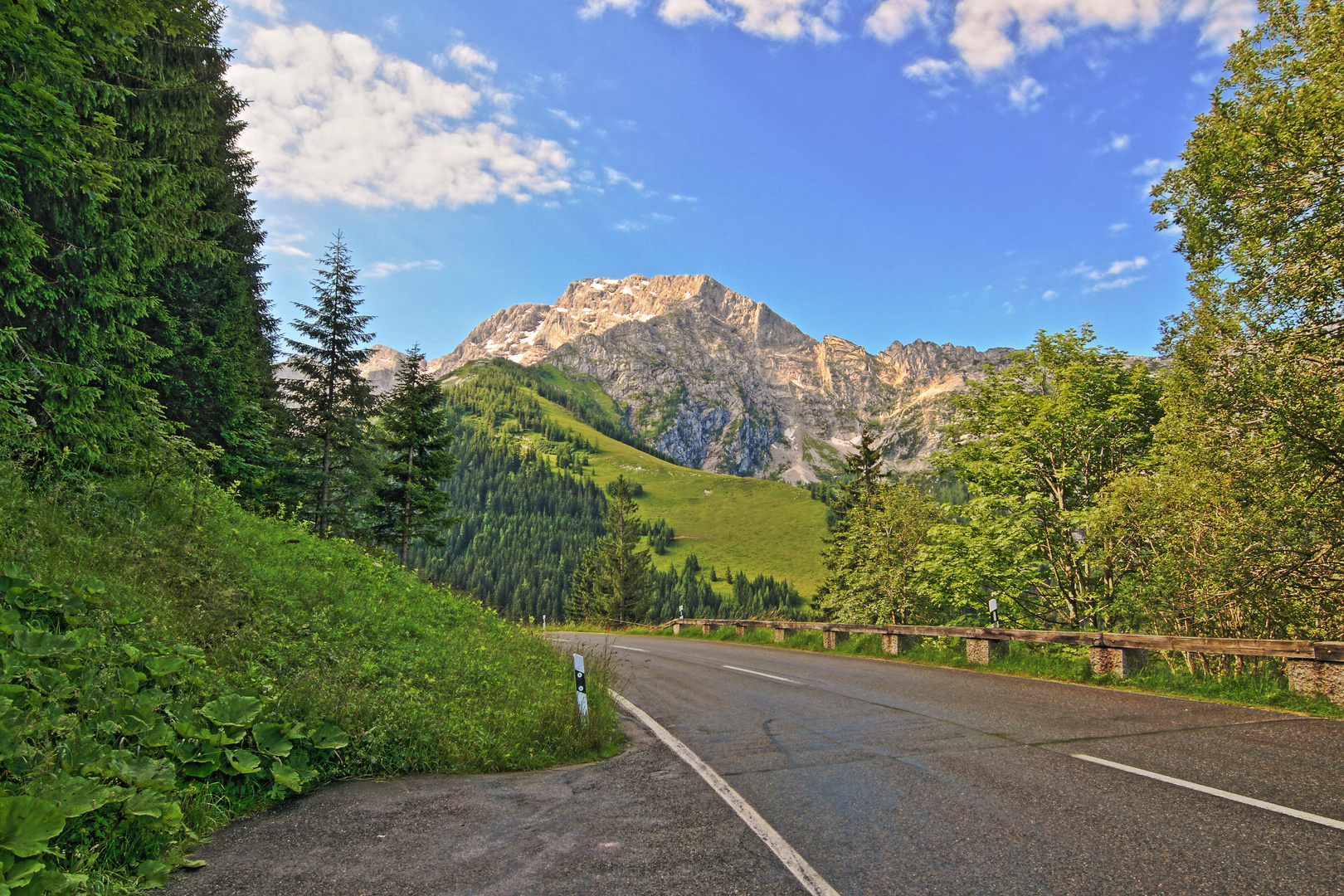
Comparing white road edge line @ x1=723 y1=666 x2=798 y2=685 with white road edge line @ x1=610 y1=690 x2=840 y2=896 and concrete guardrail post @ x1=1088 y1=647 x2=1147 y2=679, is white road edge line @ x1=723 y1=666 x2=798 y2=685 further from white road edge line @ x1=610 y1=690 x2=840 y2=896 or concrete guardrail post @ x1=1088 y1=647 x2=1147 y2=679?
concrete guardrail post @ x1=1088 y1=647 x2=1147 y2=679

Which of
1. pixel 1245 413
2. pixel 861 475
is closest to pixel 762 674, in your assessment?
pixel 1245 413

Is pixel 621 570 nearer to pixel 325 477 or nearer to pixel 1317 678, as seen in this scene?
pixel 325 477

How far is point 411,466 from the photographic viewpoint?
88.6ft

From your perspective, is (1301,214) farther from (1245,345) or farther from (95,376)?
(95,376)

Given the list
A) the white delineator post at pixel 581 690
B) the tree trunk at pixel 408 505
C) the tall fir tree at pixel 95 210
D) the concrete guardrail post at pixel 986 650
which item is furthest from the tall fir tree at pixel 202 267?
the concrete guardrail post at pixel 986 650

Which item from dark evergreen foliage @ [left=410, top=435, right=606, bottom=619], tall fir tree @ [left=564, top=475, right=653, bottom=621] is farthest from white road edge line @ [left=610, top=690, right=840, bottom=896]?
dark evergreen foliage @ [left=410, top=435, right=606, bottom=619]

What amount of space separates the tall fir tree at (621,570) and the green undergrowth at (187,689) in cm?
4134

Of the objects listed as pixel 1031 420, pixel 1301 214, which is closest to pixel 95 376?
pixel 1301 214

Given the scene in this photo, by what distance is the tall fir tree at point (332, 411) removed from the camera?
79.5ft

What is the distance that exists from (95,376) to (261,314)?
18773mm

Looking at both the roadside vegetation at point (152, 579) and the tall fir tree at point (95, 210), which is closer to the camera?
the roadside vegetation at point (152, 579)

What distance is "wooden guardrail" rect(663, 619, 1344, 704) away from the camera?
875cm

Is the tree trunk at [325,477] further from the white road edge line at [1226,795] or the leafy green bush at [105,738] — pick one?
the white road edge line at [1226,795]

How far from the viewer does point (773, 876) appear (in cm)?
392
